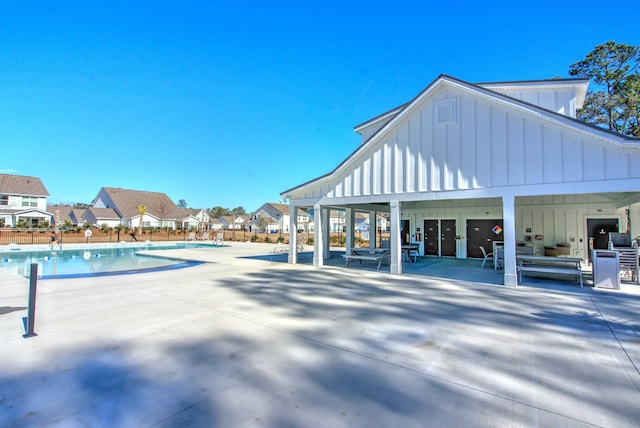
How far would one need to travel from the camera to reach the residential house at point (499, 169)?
7020mm

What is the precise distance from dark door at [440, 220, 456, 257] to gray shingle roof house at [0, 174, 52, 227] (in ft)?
144

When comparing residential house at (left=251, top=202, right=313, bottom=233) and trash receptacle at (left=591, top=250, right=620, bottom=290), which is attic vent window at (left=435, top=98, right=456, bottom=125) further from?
residential house at (left=251, top=202, right=313, bottom=233)

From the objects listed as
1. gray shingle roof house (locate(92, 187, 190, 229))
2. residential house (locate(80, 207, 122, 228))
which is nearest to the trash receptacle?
gray shingle roof house (locate(92, 187, 190, 229))

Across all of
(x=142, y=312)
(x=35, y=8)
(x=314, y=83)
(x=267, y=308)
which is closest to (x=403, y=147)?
(x=267, y=308)

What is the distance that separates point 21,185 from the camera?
36219mm

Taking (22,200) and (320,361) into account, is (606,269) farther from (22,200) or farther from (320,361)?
(22,200)

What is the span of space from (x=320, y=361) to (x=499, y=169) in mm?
7170

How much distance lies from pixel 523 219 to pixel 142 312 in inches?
557

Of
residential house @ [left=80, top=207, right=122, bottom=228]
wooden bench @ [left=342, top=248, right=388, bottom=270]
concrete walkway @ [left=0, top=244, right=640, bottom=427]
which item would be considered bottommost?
concrete walkway @ [left=0, top=244, right=640, bottom=427]

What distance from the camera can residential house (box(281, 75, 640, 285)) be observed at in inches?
276

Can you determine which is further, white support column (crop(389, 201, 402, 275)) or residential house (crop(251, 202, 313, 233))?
residential house (crop(251, 202, 313, 233))

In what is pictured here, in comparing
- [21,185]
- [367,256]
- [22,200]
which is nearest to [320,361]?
[367,256]

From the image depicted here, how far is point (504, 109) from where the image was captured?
794cm

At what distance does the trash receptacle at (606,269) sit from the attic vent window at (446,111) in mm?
4991
